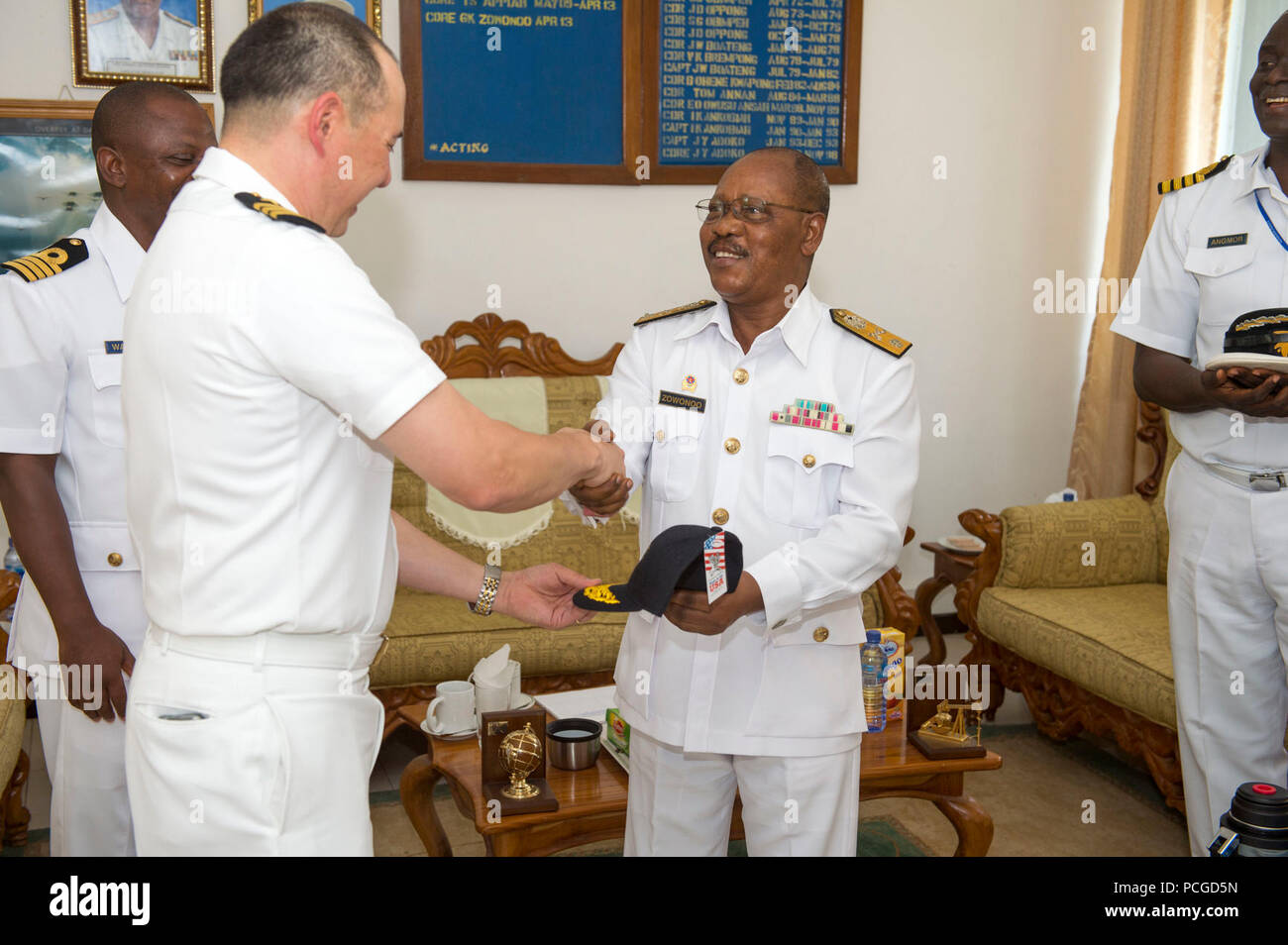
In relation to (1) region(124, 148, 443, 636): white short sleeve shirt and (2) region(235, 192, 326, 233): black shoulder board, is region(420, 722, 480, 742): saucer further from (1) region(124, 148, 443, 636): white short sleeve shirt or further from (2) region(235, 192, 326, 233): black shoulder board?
(2) region(235, 192, 326, 233): black shoulder board

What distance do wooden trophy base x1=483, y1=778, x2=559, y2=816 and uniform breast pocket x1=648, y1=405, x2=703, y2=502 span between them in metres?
0.70

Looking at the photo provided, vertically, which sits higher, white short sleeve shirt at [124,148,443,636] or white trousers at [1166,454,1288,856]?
white short sleeve shirt at [124,148,443,636]

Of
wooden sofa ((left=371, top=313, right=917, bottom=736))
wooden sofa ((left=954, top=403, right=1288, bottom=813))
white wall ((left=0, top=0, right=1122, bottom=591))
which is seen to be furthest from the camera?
white wall ((left=0, top=0, right=1122, bottom=591))

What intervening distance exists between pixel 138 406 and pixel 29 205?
9.05 ft

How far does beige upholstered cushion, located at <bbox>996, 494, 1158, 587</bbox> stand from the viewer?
3582 mm

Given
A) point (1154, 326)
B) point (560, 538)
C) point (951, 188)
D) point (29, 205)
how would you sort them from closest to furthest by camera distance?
point (1154, 326) < point (29, 205) < point (560, 538) < point (951, 188)

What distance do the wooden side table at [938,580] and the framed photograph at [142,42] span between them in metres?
2.96

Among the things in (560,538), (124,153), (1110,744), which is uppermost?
(124,153)

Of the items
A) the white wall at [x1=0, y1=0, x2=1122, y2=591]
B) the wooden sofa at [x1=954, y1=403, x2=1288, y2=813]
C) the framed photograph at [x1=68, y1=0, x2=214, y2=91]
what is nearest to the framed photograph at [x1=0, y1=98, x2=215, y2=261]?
the framed photograph at [x1=68, y1=0, x2=214, y2=91]

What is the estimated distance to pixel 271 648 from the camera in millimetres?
1244

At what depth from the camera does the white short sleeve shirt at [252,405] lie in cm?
115

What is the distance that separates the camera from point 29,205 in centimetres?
350
